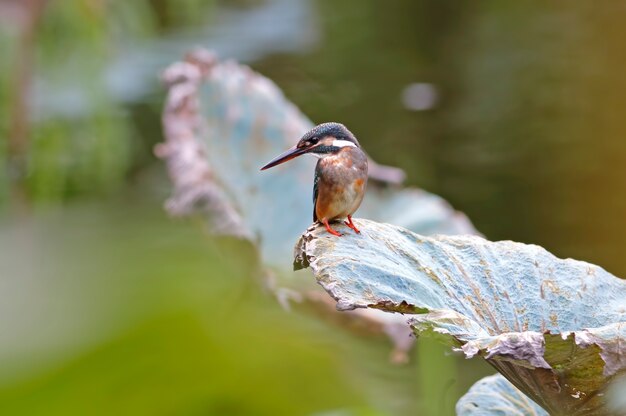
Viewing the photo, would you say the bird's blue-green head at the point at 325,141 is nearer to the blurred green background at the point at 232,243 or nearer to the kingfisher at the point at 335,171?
the kingfisher at the point at 335,171

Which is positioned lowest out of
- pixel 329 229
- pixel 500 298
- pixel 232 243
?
pixel 500 298

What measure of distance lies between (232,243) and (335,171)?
1.48 meters

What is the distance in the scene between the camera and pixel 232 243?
3199 mm

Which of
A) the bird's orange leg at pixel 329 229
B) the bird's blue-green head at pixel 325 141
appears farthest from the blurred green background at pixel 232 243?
the bird's blue-green head at pixel 325 141

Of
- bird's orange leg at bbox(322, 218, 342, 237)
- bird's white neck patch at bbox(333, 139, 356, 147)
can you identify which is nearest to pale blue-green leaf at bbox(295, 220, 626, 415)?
bird's orange leg at bbox(322, 218, 342, 237)

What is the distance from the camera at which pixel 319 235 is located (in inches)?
61.5

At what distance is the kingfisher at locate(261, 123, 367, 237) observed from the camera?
1713 millimetres

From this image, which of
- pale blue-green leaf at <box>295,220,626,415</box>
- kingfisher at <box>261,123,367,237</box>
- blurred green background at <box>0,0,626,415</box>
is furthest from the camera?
kingfisher at <box>261,123,367,237</box>

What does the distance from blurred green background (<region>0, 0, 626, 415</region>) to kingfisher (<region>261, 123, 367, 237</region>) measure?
207mm

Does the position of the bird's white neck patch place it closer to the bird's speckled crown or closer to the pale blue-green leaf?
the bird's speckled crown

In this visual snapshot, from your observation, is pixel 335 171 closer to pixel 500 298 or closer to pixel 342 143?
pixel 342 143

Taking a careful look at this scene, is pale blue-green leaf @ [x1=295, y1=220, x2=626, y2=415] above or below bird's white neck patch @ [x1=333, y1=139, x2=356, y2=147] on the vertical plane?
below

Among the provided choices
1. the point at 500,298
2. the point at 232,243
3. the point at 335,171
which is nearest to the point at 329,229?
the point at 335,171

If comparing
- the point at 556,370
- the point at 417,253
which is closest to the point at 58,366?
the point at 556,370
